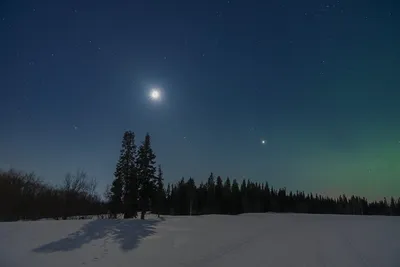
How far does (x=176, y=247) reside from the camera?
1422 centimetres

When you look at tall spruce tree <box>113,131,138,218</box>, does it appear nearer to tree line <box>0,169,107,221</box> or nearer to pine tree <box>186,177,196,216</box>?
tree line <box>0,169,107,221</box>

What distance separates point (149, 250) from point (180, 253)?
63.5 inches

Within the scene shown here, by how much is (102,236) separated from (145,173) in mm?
21651

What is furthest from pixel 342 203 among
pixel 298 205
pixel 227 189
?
pixel 227 189

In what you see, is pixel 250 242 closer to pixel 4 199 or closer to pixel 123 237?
Answer: pixel 123 237

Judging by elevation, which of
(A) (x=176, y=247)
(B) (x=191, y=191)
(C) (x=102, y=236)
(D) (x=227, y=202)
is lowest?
(A) (x=176, y=247)

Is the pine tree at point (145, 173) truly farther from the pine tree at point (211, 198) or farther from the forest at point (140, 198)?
the pine tree at point (211, 198)

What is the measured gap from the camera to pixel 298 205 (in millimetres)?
108938

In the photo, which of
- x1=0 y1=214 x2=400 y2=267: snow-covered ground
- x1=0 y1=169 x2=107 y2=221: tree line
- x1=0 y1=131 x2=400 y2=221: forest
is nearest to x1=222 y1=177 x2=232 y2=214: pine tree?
x1=0 y1=131 x2=400 y2=221: forest

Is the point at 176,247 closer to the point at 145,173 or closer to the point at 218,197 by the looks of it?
the point at 145,173

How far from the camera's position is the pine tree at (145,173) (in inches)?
1430

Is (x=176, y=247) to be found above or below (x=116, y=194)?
below

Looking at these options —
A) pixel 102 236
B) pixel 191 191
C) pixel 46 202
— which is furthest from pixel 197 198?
pixel 102 236

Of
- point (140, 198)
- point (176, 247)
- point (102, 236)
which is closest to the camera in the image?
point (176, 247)
